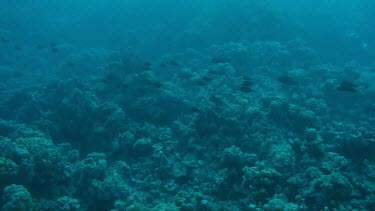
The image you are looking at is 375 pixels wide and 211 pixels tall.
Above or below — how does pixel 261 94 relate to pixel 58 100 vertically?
above

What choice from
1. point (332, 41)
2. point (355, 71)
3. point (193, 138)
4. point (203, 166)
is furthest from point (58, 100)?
point (332, 41)

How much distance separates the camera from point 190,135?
13.1 metres

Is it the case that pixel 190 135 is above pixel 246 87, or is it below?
below

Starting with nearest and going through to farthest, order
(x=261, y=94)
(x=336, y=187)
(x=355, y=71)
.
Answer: (x=336, y=187) < (x=261, y=94) < (x=355, y=71)

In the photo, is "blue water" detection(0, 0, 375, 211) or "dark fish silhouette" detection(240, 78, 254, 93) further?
"dark fish silhouette" detection(240, 78, 254, 93)

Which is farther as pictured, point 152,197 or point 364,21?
point 364,21

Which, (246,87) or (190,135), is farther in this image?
(190,135)

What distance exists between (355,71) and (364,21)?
28.1 meters

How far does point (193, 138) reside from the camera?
13.0 m

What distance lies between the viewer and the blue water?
9039 millimetres

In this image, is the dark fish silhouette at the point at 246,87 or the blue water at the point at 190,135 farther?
the dark fish silhouette at the point at 246,87

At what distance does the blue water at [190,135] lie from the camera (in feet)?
29.7

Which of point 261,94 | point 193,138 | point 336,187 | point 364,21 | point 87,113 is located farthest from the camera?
point 364,21

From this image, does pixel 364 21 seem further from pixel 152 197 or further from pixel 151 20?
pixel 152 197
